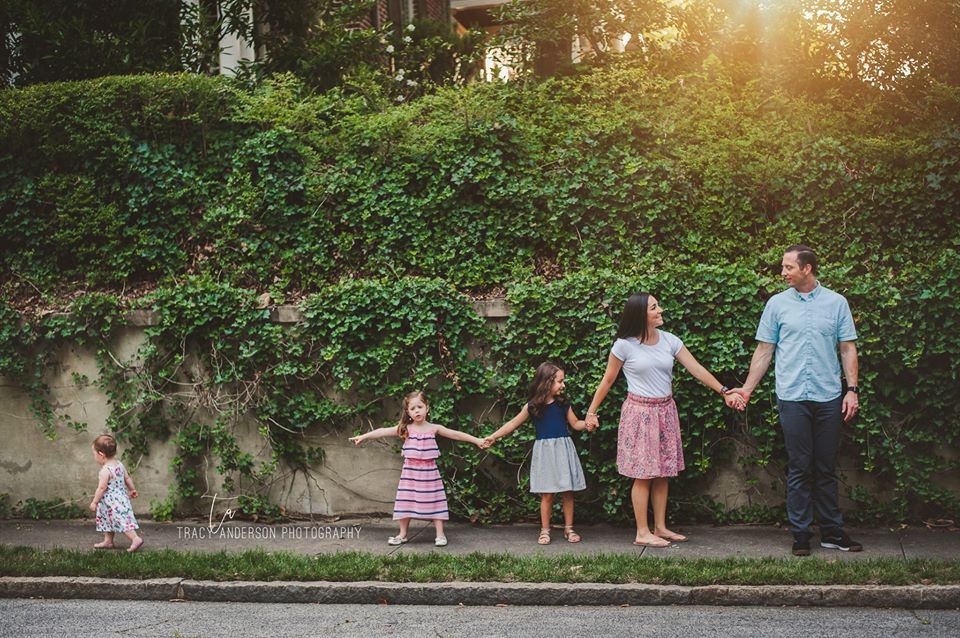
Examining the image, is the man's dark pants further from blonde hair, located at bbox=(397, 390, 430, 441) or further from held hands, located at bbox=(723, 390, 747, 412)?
blonde hair, located at bbox=(397, 390, 430, 441)

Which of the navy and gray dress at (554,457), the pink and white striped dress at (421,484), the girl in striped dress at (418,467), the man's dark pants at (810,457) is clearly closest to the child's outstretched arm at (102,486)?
the girl in striped dress at (418,467)

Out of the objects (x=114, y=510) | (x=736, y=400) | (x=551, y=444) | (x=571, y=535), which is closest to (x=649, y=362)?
(x=736, y=400)

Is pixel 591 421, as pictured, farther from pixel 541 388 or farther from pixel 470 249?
pixel 470 249

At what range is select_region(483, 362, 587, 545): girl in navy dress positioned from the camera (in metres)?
7.52

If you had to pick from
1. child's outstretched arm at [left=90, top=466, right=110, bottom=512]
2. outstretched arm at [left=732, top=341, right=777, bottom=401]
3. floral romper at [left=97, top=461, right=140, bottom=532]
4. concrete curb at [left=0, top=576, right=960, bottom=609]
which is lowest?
concrete curb at [left=0, top=576, right=960, bottom=609]

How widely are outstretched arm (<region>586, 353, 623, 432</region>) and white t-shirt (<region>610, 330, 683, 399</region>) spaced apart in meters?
0.06

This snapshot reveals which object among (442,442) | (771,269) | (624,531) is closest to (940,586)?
(624,531)

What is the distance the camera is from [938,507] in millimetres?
7699

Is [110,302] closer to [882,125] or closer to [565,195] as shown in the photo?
[565,195]

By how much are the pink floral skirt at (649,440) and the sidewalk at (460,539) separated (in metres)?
0.60

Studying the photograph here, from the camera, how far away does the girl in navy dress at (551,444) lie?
752 centimetres

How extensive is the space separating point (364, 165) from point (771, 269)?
421 cm

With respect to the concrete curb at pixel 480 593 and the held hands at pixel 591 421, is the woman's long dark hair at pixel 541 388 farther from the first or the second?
the concrete curb at pixel 480 593

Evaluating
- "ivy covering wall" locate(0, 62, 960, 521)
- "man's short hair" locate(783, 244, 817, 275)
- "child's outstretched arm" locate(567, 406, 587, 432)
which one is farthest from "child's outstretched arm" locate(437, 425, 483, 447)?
"man's short hair" locate(783, 244, 817, 275)
